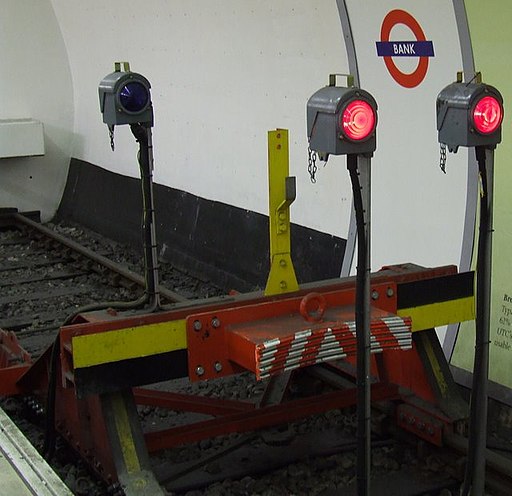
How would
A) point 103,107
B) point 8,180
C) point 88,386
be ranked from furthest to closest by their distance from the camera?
point 8,180 < point 103,107 < point 88,386

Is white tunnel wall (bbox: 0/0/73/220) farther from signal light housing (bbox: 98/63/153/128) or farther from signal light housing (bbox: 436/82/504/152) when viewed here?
signal light housing (bbox: 436/82/504/152)

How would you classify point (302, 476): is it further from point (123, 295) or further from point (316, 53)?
point (123, 295)

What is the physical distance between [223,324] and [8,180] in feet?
22.5

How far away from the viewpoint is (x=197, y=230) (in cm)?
795

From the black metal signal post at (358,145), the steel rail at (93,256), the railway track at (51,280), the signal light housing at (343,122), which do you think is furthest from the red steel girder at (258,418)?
the railway track at (51,280)

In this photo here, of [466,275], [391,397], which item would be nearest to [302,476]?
[391,397]

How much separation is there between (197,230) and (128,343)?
430 centimetres

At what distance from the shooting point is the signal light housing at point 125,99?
3895 mm

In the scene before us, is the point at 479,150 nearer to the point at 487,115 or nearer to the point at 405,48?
the point at 487,115

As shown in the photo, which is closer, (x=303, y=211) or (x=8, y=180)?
(x=303, y=211)

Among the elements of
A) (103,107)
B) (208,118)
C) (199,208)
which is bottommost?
(199,208)

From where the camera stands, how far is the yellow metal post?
3875 millimetres

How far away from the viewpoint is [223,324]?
3771 millimetres

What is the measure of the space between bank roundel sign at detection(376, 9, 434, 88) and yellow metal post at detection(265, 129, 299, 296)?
4.85 feet
